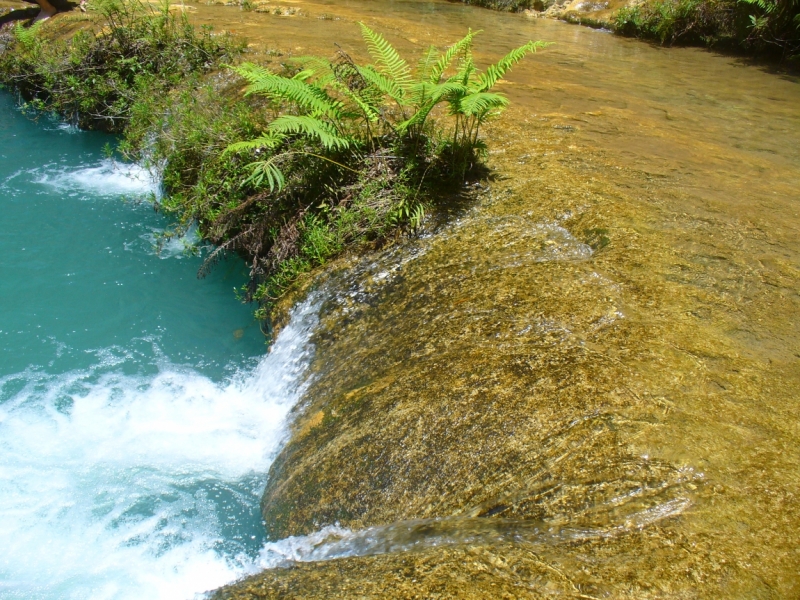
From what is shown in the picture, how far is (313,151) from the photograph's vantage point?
561 cm

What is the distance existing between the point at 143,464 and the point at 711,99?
24.5 ft

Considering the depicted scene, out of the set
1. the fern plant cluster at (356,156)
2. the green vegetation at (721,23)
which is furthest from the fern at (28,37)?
the green vegetation at (721,23)

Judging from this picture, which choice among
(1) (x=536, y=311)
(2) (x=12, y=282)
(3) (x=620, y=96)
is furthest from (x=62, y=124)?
(1) (x=536, y=311)

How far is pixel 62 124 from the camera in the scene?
980 cm

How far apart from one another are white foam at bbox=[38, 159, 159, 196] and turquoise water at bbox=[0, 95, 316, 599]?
41 centimetres

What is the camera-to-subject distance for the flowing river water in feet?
8.24

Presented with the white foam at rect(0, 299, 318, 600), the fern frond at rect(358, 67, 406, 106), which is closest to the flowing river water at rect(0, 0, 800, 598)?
the white foam at rect(0, 299, 318, 600)

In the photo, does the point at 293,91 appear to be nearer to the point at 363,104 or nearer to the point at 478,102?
the point at 363,104

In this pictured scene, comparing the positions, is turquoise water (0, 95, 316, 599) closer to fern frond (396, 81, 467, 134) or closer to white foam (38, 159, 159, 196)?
white foam (38, 159, 159, 196)

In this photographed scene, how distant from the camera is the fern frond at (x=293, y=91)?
4980 mm

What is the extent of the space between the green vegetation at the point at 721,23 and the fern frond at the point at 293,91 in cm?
768

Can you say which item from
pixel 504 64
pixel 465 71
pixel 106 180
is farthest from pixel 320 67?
pixel 106 180

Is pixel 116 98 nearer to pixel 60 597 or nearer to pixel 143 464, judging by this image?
pixel 143 464

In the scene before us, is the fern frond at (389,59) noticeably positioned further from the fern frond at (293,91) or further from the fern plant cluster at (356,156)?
the fern frond at (293,91)
